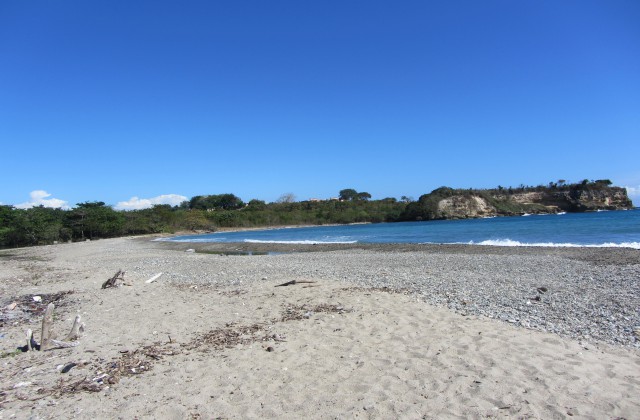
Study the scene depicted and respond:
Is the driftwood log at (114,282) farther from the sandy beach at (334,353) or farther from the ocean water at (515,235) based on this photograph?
the ocean water at (515,235)

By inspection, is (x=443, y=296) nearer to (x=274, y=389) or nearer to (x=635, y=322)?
(x=635, y=322)

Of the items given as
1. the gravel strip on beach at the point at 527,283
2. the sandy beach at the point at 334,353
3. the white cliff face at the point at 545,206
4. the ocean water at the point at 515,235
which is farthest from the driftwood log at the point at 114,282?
the white cliff face at the point at 545,206

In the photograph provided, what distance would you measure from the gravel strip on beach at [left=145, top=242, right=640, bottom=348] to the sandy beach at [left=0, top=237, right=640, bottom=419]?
0.24 ft

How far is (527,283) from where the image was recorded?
1152cm

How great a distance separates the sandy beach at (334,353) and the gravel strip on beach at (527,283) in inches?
2.9

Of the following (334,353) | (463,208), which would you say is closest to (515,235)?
(334,353)

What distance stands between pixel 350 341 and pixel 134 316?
5070mm

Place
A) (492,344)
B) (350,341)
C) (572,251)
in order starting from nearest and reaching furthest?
(492,344), (350,341), (572,251)

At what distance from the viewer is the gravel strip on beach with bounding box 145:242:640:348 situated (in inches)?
287

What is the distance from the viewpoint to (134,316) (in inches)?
332

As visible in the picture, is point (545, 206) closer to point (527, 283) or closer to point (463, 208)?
point (463, 208)

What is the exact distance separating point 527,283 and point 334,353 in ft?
27.1

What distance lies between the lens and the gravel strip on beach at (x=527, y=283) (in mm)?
7293

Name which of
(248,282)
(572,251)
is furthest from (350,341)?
(572,251)
